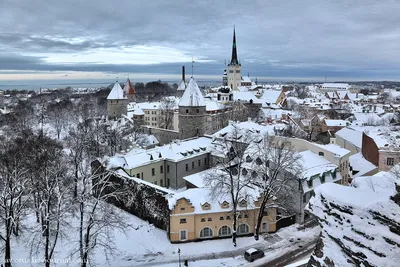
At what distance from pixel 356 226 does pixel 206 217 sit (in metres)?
16.6

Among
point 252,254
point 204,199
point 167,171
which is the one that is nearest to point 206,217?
point 204,199

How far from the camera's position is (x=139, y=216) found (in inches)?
931

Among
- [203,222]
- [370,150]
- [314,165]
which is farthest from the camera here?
[370,150]

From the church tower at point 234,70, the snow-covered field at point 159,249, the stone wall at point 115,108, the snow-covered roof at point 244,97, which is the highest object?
the church tower at point 234,70

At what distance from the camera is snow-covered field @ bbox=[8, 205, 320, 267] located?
59.2ft

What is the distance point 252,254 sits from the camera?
1827 cm

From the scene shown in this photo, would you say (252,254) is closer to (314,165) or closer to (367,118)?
(314,165)

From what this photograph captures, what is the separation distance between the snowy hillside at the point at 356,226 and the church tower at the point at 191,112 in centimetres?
3229

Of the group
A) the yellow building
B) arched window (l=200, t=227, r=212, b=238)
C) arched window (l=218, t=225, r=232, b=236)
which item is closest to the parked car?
the yellow building

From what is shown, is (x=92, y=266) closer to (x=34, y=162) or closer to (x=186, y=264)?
(x=186, y=264)

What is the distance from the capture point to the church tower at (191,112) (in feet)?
123

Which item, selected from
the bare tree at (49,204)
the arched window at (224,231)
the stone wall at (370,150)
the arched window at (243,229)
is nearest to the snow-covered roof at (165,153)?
the bare tree at (49,204)

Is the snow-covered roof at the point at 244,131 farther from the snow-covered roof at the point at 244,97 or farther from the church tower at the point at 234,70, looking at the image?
the church tower at the point at 234,70

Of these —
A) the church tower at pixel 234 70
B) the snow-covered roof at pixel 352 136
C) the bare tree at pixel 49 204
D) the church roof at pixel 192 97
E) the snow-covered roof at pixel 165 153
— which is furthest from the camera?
the church tower at pixel 234 70
